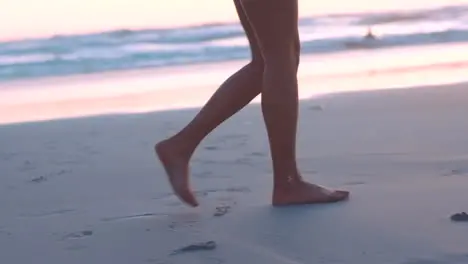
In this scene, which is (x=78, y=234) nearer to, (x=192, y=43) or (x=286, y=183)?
(x=286, y=183)

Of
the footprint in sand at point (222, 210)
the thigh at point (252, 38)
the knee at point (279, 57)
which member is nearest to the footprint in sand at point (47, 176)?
the footprint in sand at point (222, 210)

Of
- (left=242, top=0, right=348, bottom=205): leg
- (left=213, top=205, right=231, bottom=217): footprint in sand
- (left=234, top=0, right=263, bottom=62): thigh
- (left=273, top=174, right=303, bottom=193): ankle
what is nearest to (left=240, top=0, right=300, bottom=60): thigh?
(left=242, top=0, right=348, bottom=205): leg

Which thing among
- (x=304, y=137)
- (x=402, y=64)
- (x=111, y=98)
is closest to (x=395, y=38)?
(x=402, y=64)

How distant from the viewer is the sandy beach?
2939 mm

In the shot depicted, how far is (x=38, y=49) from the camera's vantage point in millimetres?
14992

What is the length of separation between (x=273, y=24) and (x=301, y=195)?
61 cm

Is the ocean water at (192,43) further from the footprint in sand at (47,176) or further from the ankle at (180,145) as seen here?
the ankle at (180,145)

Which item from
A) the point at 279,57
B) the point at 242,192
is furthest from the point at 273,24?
the point at 242,192

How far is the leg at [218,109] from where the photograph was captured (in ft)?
11.8

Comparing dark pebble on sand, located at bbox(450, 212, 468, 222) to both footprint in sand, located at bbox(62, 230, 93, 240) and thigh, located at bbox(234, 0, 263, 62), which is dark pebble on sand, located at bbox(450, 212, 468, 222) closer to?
thigh, located at bbox(234, 0, 263, 62)

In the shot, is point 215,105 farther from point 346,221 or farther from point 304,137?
point 304,137

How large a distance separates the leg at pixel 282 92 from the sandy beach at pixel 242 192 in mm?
85

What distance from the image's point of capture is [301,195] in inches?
139

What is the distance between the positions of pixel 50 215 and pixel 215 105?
0.72 metres
